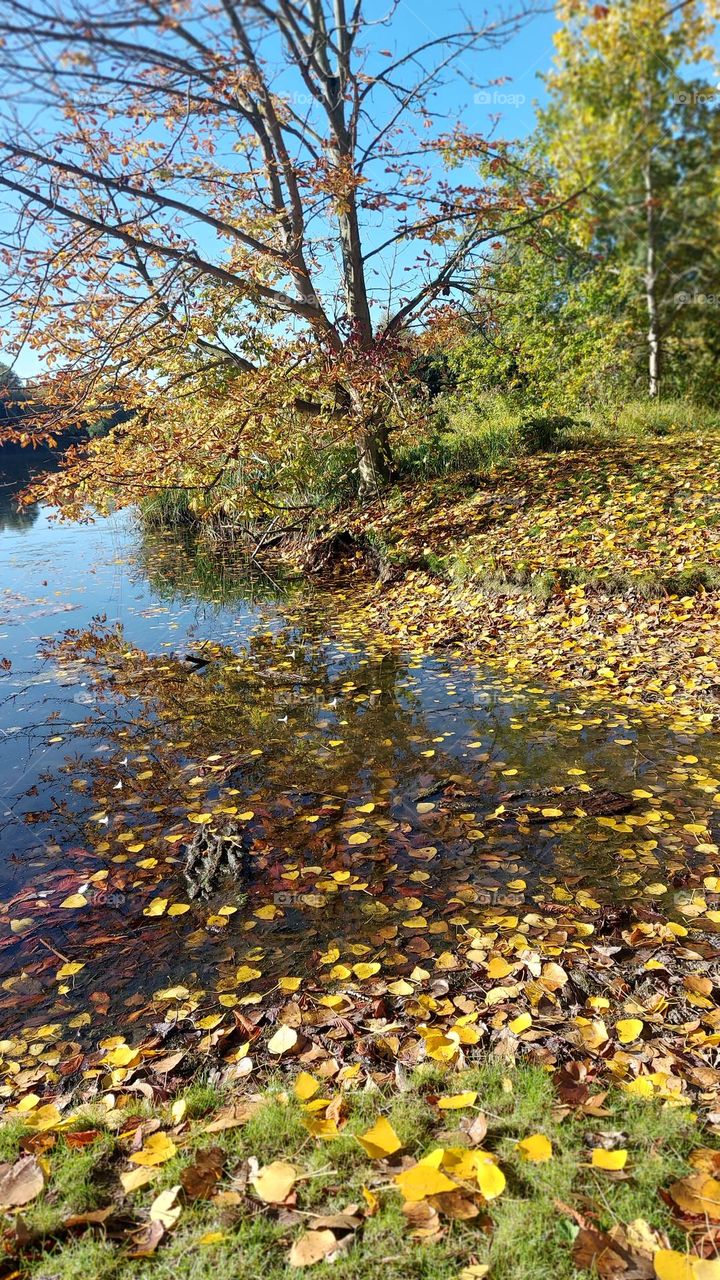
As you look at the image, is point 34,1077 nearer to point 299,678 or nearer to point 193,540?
point 299,678

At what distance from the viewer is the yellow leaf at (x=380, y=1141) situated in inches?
70.7

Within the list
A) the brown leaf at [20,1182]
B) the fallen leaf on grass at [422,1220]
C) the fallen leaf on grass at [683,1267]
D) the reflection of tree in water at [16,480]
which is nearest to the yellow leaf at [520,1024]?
the fallen leaf on grass at [422,1220]

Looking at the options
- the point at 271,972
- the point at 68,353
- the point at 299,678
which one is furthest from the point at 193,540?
the point at 271,972

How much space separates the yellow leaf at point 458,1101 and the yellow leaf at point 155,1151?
0.74m

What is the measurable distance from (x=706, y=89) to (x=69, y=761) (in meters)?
5.13

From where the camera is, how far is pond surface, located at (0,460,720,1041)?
2.98m

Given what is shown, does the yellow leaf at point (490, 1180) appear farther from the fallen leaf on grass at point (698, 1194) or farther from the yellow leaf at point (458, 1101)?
the fallen leaf on grass at point (698, 1194)

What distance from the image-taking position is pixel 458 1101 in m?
1.98

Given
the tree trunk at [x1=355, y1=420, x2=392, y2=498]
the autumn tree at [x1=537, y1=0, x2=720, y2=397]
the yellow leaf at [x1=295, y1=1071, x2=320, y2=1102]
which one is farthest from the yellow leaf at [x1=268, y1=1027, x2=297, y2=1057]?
the tree trunk at [x1=355, y1=420, x2=392, y2=498]

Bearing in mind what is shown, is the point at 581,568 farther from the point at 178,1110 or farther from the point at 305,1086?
the point at 178,1110

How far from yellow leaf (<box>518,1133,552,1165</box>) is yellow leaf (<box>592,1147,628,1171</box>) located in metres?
0.11

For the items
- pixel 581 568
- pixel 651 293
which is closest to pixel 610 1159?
pixel 651 293

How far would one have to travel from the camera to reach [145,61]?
1.81m

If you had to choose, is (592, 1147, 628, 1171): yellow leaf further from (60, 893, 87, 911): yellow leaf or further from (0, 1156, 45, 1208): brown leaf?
(60, 893, 87, 911): yellow leaf
